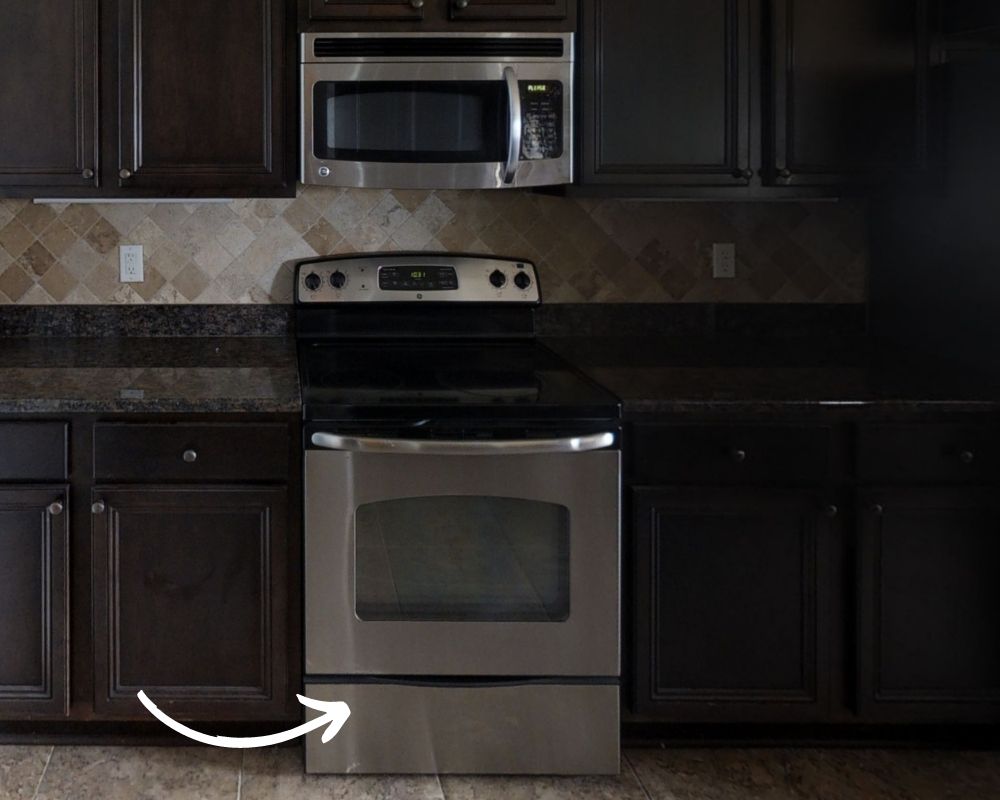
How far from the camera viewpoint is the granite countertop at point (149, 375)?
7.04ft

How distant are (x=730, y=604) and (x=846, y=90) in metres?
1.25

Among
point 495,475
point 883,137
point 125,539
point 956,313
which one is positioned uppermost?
point 883,137

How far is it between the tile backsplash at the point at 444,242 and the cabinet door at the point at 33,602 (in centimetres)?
86

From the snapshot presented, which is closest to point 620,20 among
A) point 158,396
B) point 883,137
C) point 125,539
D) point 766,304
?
point 883,137

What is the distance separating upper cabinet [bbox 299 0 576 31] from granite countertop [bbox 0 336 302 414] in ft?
2.65

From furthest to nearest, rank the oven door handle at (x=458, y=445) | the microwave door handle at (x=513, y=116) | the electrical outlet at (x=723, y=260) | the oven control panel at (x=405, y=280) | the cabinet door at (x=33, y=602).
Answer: the electrical outlet at (x=723, y=260)
the oven control panel at (x=405, y=280)
the microwave door handle at (x=513, y=116)
the cabinet door at (x=33, y=602)
the oven door handle at (x=458, y=445)

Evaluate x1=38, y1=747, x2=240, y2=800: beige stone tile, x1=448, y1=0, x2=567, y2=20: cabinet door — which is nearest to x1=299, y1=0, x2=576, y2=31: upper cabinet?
x1=448, y1=0, x2=567, y2=20: cabinet door

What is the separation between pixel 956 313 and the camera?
100.0 inches

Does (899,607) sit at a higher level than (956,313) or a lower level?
lower

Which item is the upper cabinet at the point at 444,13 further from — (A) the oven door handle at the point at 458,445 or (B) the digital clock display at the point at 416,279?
(A) the oven door handle at the point at 458,445

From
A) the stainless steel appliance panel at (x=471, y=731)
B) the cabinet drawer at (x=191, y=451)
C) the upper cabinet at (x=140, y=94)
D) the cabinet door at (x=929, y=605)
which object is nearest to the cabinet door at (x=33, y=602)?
the cabinet drawer at (x=191, y=451)

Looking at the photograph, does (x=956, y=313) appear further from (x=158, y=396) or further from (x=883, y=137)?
(x=158, y=396)

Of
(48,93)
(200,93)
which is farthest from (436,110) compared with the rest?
(48,93)

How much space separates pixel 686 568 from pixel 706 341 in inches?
34.1
